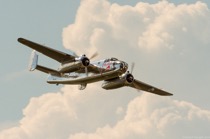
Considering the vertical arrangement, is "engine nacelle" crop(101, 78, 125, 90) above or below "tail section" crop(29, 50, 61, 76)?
below

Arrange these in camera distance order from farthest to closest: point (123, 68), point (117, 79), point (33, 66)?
point (33, 66)
point (117, 79)
point (123, 68)

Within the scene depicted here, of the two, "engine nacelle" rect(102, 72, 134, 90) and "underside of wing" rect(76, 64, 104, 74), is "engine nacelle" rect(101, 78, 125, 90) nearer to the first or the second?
"engine nacelle" rect(102, 72, 134, 90)

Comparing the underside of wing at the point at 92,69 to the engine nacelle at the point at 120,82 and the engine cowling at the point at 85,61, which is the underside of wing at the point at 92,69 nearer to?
the engine cowling at the point at 85,61

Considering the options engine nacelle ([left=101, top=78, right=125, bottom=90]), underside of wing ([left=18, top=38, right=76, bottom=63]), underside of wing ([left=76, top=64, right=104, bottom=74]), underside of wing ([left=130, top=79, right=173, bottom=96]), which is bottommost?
engine nacelle ([left=101, top=78, right=125, bottom=90])

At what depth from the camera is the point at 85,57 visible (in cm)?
7981

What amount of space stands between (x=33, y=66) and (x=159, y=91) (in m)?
19.8

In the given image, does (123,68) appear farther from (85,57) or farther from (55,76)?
(55,76)

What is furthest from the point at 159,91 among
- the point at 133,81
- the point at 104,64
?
the point at 104,64

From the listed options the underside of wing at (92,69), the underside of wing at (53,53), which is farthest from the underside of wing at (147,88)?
the underside of wing at (53,53)

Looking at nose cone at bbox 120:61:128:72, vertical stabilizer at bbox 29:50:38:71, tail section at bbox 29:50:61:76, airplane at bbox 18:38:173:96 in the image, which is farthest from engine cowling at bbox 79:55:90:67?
vertical stabilizer at bbox 29:50:38:71

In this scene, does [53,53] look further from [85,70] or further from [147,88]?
[147,88]

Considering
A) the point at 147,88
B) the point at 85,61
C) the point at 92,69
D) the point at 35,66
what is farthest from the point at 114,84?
the point at 35,66

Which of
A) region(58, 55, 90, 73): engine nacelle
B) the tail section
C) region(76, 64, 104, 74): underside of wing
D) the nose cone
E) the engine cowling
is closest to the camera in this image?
the nose cone

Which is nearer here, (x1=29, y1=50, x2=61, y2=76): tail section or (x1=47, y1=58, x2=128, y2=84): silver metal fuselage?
(x1=47, y1=58, x2=128, y2=84): silver metal fuselage
